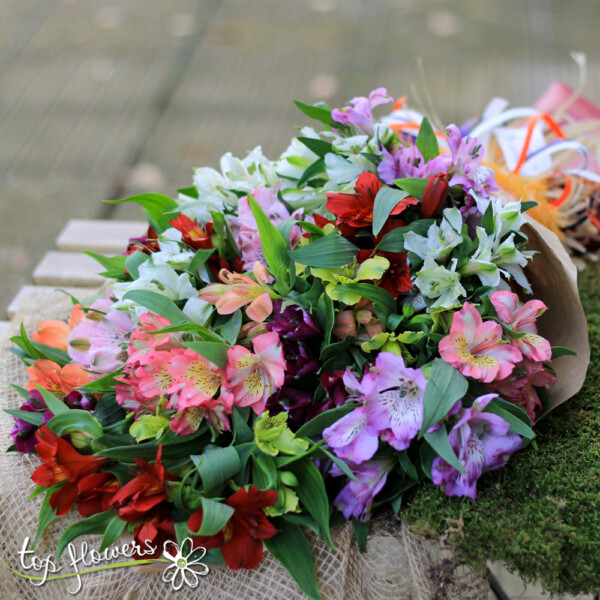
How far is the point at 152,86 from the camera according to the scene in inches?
104

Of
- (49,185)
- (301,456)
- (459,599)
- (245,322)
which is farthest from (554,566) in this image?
(49,185)

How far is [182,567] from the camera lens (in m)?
0.74

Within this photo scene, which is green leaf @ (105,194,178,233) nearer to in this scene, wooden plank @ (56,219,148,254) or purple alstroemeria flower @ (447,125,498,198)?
purple alstroemeria flower @ (447,125,498,198)

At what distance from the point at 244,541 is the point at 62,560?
234 millimetres

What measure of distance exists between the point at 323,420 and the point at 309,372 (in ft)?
0.18

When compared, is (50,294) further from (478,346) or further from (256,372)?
(478,346)

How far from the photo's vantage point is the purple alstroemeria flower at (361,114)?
2.79 feet

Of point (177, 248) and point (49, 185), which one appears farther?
point (49, 185)

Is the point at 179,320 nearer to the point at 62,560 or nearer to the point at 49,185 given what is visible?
the point at 62,560

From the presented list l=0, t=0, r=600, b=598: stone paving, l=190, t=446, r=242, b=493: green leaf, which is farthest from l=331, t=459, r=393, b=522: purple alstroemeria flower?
l=0, t=0, r=600, b=598: stone paving

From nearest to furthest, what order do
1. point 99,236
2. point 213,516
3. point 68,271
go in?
1. point 213,516
2. point 68,271
3. point 99,236

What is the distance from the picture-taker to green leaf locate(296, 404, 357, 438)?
2.30ft

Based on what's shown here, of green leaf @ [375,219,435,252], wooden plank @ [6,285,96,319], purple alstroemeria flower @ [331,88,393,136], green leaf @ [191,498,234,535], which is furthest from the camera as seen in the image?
wooden plank @ [6,285,96,319]

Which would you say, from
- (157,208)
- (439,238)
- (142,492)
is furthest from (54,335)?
(439,238)
